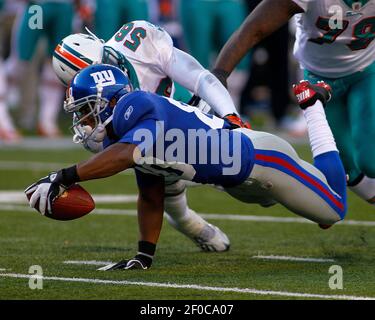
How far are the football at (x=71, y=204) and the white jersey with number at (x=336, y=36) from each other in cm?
157

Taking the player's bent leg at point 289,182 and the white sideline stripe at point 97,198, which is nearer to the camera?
the player's bent leg at point 289,182

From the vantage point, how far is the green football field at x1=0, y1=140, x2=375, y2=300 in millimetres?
4465

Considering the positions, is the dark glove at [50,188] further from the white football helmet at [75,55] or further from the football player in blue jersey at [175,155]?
the white football helmet at [75,55]

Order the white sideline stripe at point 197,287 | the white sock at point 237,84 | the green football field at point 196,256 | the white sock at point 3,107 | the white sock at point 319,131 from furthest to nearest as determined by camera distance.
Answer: the white sock at point 237,84 → the white sock at point 3,107 → the white sock at point 319,131 → the green football field at point 196,256 → the white sideline stripe at point 197,287

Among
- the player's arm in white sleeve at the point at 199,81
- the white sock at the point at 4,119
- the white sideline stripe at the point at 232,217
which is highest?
the player's arm in white sleeve at the point at 199,81

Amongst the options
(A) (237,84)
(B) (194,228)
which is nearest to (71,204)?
(B) (194,228)

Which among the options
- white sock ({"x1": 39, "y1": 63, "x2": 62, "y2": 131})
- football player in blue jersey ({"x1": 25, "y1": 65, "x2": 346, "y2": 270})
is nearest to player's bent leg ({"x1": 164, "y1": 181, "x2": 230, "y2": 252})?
football player in blue jersey ({"x1": 25, "y1": 65, "x2": 346, "y2": 270})

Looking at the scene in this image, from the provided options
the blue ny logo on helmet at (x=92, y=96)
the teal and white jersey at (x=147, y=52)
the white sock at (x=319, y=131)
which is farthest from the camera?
the teal and white jersey at (x=147, y=52)

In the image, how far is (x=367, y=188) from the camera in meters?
5.88

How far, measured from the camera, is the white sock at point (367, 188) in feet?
19.2

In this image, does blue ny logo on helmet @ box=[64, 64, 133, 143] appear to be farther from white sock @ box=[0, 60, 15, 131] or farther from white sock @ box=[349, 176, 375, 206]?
white sock @ box=[0, 60, 15, 131]

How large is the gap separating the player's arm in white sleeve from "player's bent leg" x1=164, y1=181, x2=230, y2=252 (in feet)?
1.90

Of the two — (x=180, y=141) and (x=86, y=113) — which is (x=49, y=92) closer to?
(x=86, y=113)

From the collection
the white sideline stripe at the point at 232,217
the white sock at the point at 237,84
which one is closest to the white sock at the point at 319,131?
the white sideline stripe at the point at 232,217
